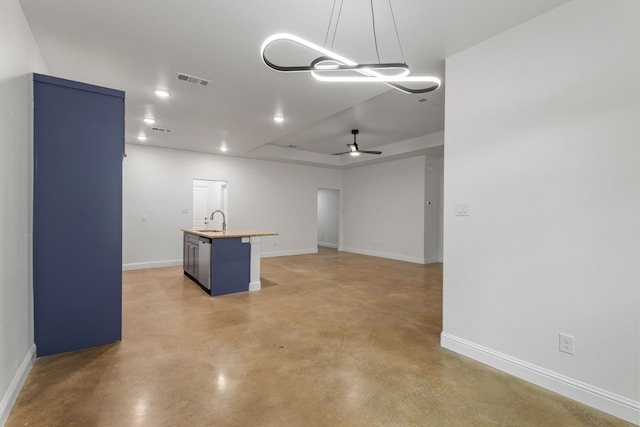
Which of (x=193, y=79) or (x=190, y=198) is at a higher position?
(x=193, y=79)

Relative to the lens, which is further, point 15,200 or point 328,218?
point 328,218

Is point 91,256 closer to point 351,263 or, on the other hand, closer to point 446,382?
point 446,382

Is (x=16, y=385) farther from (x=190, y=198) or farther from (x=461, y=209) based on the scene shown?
(x=190, y=198)

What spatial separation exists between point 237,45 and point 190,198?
5215 mm

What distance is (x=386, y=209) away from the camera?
8.30 m

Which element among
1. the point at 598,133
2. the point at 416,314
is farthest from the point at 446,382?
the point at 598,133

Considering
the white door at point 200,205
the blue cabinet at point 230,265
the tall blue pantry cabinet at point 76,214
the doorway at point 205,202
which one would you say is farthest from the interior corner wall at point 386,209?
the tall blue pantry cabinet at point 76,214

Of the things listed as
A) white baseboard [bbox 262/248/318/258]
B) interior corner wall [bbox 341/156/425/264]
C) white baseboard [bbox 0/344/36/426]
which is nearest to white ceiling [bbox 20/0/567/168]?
white baseboard [bbox 0/344/36/426]

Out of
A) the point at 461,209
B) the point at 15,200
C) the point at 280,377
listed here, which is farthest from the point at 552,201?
the point at 15,200

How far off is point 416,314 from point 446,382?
4.95 ft

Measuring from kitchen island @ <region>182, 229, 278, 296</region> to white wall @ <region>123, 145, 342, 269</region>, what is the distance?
2.32m

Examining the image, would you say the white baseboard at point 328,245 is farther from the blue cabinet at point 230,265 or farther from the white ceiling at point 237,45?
the white ceiling at point 237,45

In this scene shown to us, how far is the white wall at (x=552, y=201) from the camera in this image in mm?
1890

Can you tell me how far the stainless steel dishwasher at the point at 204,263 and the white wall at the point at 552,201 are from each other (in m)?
3.29
